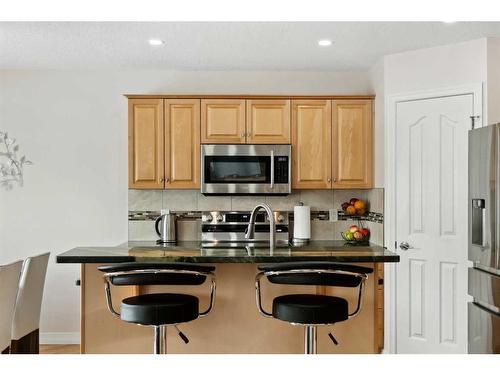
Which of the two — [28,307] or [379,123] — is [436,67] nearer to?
[379,123]

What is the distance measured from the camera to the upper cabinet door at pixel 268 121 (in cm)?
467

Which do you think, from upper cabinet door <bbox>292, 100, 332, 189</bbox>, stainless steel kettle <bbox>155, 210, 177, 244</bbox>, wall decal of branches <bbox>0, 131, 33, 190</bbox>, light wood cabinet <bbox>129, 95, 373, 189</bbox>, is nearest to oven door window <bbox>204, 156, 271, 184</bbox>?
light wood cabinet <bbox>129, 95, 373, 189</bbox>

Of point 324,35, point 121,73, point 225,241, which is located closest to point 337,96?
point 324,35

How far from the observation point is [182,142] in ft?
15.3

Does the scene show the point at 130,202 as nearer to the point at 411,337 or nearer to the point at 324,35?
the point at 324,35

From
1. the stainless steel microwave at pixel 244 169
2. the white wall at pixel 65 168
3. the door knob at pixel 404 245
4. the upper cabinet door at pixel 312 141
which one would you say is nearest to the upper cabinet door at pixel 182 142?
the stainless steel microwave at pixel 244 169

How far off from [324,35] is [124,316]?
2.41m

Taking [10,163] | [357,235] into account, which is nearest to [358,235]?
[357,235]

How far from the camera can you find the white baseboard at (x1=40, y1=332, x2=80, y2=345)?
482cm

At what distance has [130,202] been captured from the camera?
4914mm

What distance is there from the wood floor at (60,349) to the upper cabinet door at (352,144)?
2.70 metres

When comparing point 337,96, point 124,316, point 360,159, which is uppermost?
point 337,96

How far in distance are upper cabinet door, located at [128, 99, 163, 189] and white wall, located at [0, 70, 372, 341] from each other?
0.32 meters

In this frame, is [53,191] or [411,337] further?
[53,191]
